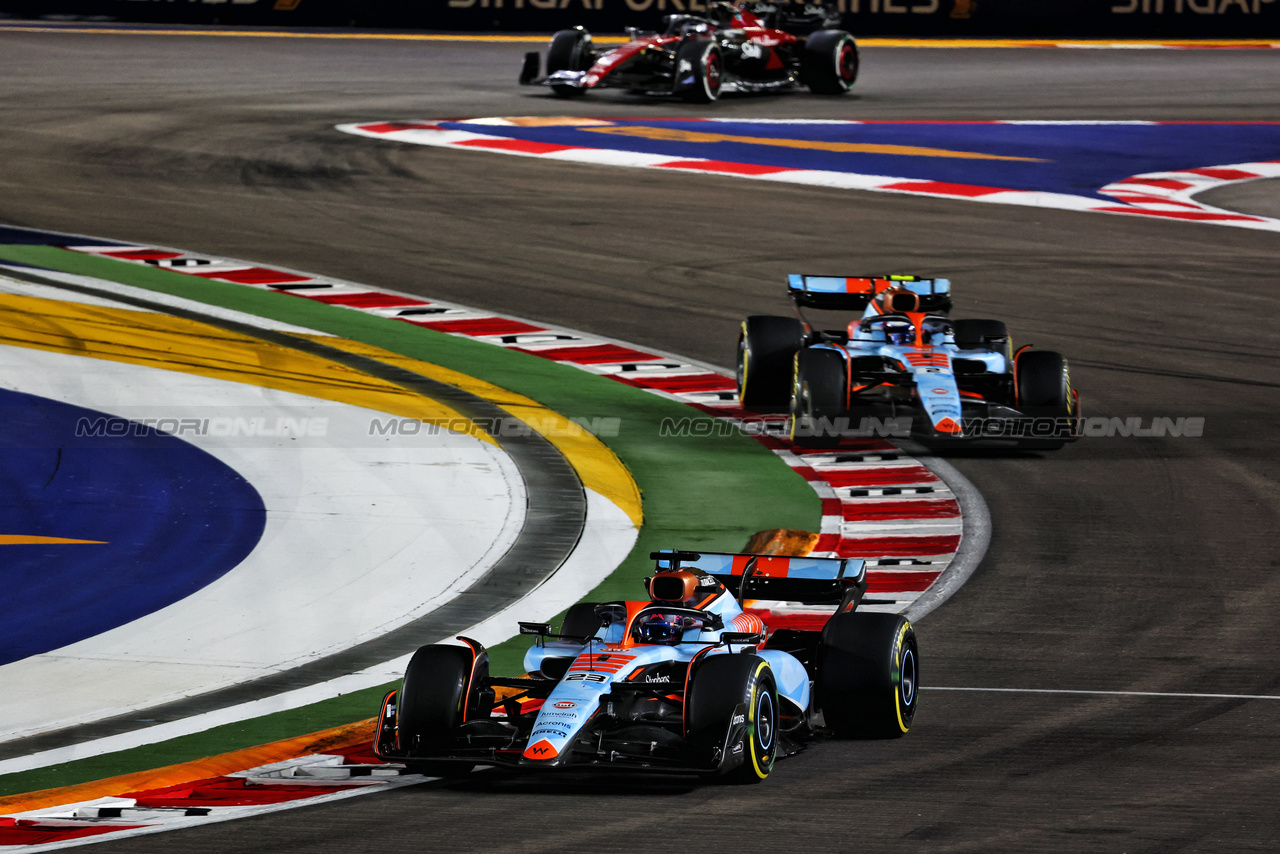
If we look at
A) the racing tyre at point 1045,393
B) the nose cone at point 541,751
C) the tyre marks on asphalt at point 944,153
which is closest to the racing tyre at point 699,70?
the tyre marks on asphalt at point 944,153

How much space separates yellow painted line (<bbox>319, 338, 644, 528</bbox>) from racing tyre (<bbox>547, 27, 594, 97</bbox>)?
14791 millimetres

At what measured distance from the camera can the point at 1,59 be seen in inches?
1305

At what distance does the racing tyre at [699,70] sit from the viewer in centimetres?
2955

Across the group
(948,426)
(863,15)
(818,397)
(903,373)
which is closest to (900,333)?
(903,373)

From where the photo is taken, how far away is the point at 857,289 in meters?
14.1

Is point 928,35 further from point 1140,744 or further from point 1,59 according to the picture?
point 1140,744

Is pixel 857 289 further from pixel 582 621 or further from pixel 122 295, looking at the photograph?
pixel 122 295

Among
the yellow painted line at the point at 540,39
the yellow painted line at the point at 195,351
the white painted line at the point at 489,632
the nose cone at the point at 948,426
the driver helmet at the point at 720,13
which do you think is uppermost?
the driver helmet at the point at 720,13

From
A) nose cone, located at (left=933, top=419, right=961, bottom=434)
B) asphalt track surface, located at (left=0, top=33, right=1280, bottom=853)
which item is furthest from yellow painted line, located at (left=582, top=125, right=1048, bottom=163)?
nose cone, located at (left=933, top=419, right=961, bottom=434)

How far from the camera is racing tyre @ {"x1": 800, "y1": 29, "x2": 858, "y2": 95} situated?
31.0 metres

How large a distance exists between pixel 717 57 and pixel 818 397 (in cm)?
1764

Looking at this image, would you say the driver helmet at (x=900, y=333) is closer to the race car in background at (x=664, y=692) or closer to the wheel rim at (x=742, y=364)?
the wheel rim at (x=742, y=364)

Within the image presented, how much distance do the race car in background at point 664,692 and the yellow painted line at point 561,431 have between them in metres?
3.75

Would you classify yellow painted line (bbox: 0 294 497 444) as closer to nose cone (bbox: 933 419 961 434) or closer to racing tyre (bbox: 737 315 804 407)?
racing tyre (bbox: 737 315 804 407)
